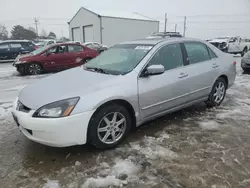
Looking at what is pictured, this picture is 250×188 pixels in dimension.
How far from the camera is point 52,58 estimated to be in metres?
9.60

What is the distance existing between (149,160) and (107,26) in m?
25.5

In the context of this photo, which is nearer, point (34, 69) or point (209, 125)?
point (209, 125)

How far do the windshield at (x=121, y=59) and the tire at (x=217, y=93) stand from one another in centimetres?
187

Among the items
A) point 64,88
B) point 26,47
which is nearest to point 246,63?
point 64,88

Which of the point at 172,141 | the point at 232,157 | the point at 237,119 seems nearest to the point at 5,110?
the point at 172,141

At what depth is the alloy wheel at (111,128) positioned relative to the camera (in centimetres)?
292

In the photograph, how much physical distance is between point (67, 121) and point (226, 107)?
3640 millimetres

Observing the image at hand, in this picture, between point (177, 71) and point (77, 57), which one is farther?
point (77, 57)

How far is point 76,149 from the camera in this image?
3.05 meters

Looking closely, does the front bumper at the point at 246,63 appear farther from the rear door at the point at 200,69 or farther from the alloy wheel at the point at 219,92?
the rear door at the point at 200,69

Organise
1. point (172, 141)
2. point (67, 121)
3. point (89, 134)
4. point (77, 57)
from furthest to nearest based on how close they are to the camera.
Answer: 1. point (77, 57)
2. point (172, 141)
3. point (89, 134)
4. point (67, 121)

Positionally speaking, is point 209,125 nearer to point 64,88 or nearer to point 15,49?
point 64,88

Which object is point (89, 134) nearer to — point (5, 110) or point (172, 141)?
point (172, 141)

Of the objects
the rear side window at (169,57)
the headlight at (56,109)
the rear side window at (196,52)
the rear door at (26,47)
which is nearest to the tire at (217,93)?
the rear side window at (196,52)
